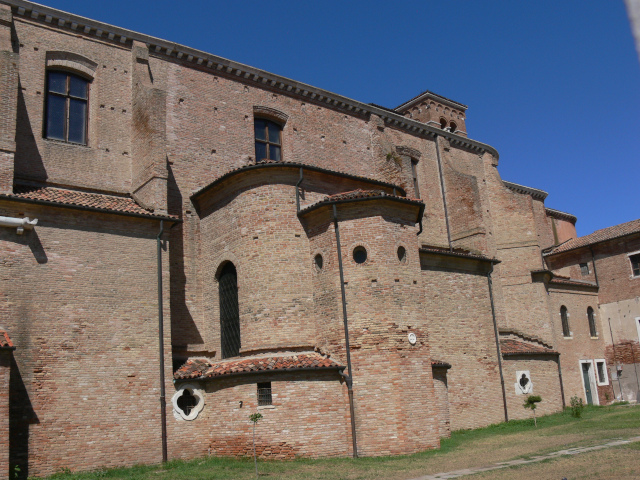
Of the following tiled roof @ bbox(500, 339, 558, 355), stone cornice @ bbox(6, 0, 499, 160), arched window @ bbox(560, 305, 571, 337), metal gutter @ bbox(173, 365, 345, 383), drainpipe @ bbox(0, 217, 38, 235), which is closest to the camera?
drainpipe @ bbox(0, 217, 38, 235)

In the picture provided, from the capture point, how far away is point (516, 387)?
830 inches

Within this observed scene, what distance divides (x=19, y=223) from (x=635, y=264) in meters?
27.1

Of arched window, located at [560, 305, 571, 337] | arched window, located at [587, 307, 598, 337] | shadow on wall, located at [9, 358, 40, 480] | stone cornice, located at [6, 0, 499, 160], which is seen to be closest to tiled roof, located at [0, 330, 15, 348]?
shadow on wall, located at [9, 358, 40, 480]

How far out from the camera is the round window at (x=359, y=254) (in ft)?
50.2

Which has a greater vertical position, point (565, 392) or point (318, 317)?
point (318, 317)

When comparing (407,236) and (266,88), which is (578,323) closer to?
(407,236)

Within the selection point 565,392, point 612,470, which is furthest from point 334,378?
point 565,392

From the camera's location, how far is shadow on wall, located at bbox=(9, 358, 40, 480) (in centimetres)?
1204

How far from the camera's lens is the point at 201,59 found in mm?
19266

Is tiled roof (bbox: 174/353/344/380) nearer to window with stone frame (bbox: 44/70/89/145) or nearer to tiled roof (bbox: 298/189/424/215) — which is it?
tiled roof (bbox: 298/189/424/215)

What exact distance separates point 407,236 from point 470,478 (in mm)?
7276

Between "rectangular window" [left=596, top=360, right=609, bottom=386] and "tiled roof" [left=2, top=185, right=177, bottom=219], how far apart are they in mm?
21872

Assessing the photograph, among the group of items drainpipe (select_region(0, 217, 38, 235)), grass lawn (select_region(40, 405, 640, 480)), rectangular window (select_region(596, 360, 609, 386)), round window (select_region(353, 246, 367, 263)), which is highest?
drainpipe (select_region(0, 217, 38, 235))

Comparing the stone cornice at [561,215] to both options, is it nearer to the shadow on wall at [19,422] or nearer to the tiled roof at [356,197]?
the tiled roof at [356,197]
